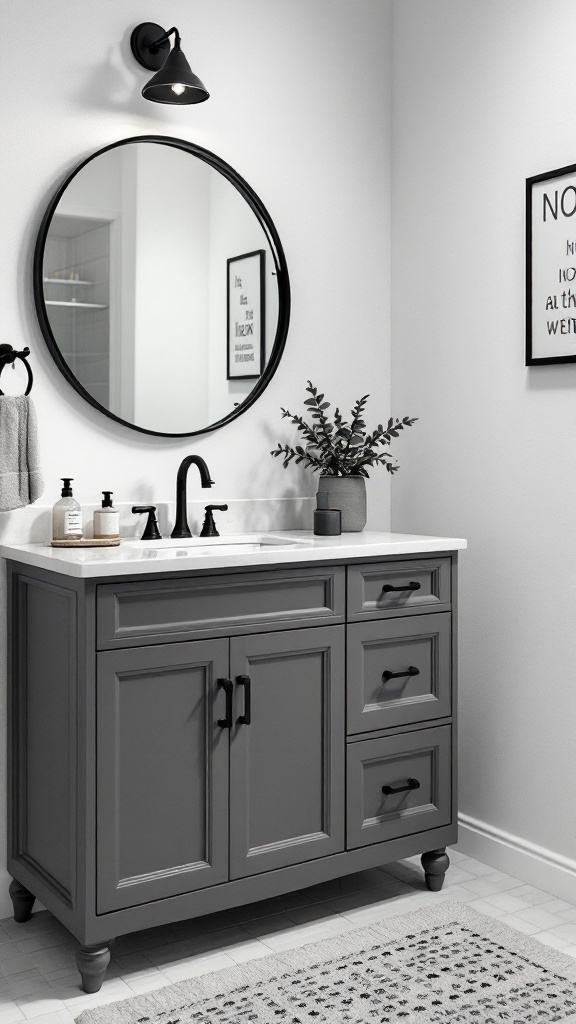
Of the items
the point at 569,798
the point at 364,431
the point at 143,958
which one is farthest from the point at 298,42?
the point at 143,958

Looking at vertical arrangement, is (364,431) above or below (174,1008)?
above

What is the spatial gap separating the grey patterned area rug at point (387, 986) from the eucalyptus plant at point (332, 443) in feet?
3.96

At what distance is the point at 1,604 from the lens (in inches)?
92.0

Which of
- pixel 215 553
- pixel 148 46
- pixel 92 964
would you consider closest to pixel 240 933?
pixel 92 964

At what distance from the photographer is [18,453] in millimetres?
2193

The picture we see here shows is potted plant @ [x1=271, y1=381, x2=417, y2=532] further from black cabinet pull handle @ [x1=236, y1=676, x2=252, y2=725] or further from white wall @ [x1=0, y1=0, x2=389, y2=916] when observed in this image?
black cabinet pull handle @ [x1=236, y1=676, x2=252, y2=725]

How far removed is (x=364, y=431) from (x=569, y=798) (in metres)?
1.18

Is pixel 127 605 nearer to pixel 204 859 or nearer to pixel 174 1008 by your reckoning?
pixel 204 859

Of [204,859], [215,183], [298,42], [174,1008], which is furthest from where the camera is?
[298,42]

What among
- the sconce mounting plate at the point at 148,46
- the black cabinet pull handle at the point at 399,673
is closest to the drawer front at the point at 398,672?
the black cabinet pull handle at the point at 399,673

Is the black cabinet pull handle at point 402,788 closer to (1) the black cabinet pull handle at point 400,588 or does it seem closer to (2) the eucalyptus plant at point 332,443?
(1) the black cabinet pull handle at point 400,588

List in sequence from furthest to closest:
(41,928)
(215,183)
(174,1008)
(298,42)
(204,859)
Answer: (298,42)
(215,183)
(41,928)
(204,859)
(174,1008)

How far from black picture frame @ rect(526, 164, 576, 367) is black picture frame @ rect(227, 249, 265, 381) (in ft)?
2.39

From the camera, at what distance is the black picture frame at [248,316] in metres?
2.66
